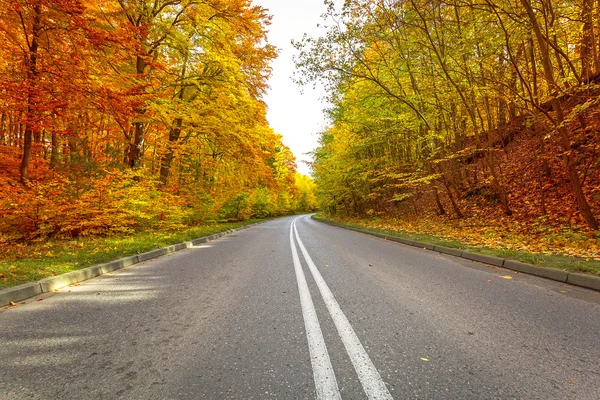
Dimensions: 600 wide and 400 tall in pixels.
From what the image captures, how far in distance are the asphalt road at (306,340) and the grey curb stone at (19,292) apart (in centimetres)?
24

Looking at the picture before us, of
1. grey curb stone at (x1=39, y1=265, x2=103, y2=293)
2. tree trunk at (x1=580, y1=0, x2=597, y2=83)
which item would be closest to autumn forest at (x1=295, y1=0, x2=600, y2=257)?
tree trunk at (x1=580, y1=0, x2=597, y2=83)

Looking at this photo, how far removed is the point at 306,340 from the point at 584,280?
4.80 metres

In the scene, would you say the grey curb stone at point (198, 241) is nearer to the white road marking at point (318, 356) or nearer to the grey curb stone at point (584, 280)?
the white road marking at point (318, 356)

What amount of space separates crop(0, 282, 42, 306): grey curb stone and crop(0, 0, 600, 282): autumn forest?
4.78 meters

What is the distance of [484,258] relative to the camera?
637 centimetres

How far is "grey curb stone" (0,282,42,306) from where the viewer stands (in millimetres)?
3716

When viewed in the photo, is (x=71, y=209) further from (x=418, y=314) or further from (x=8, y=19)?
(x=418, y=314)

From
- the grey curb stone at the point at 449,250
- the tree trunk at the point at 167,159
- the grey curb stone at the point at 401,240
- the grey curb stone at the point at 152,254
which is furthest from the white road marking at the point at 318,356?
the tree trunk at the point at 167,159

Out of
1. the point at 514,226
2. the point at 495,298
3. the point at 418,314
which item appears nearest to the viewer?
the point at 418,314

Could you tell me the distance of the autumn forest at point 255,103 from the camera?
7.39 meters

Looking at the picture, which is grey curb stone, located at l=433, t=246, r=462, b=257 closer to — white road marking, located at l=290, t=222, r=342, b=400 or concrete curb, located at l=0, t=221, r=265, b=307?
white road marking, located at l=290, t=222, r=342, b=400

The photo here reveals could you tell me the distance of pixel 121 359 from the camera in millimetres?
2340

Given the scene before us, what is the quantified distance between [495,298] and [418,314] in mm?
1452

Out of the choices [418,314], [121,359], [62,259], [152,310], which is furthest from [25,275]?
[418,314]
